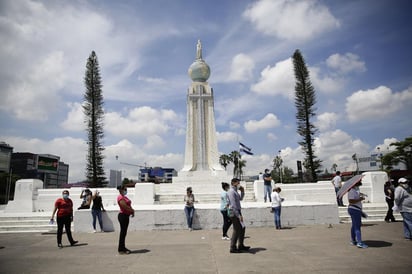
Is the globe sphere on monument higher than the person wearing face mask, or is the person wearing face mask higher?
the globe sphere on monument

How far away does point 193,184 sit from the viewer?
18.3 meters

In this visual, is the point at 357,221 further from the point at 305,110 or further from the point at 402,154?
the point at 402,154

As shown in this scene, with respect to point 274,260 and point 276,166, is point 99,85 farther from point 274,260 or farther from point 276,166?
point 276,166

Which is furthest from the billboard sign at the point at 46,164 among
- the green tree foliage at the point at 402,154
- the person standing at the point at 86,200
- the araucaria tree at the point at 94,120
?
the green tree foliage at the point at 402,154

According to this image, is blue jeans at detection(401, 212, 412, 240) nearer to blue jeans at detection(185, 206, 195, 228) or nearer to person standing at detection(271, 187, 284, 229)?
person standing at detection(271, 187, 284, 229)

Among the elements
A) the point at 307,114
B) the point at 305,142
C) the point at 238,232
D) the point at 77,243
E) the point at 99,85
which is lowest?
the point at 77,243

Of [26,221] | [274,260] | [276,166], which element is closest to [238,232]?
[274,260]

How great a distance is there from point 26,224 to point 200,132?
45.0 feet

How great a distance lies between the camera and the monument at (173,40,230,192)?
66.8 feet

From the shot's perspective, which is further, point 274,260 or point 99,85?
point 99,85

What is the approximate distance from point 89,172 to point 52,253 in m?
22.4

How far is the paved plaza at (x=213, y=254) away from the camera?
172 inches

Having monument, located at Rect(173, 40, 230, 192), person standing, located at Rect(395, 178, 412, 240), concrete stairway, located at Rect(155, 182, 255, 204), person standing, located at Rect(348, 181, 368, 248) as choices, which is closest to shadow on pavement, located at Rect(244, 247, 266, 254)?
person standing, located at Rect(348, 181, 368, 248)

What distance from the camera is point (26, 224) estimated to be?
991cm
